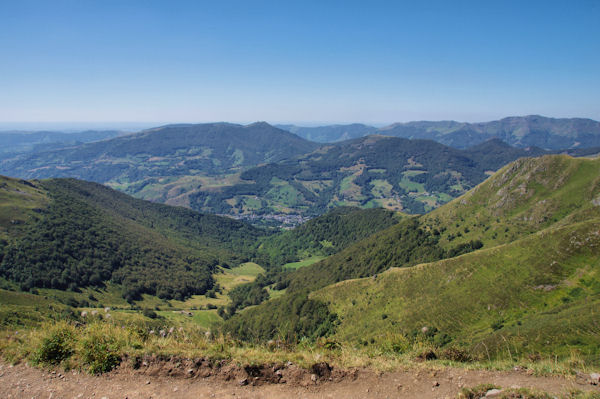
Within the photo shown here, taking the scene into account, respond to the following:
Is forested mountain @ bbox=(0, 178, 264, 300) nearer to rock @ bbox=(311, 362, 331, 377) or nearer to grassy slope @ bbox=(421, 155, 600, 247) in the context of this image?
grassy slope @ bbox=(421, 155, 600, 247)

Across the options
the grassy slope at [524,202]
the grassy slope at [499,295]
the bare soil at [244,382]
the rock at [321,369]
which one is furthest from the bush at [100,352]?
the grassy slope at [524,202]

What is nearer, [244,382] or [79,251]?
[244,382]

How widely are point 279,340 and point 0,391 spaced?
31.5 ft

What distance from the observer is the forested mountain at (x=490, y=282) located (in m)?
38.3

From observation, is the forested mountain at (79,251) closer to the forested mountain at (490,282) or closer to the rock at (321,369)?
the forested mountain at (490,282)

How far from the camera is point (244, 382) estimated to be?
383 inches

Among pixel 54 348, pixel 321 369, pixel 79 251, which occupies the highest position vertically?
pixel 54 348

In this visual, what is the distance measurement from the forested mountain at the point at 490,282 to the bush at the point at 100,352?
567 cm

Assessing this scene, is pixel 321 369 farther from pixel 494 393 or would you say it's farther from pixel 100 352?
pixel 100 352

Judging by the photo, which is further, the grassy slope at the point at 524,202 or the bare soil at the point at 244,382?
the grassy slope at the point at 524,202

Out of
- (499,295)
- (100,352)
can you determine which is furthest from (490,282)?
(100,352)

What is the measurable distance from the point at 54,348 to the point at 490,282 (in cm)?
6760

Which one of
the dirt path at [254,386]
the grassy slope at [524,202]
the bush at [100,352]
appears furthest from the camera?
the grassy slope at [524,202]

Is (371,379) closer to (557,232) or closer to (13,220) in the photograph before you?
(557,232)
